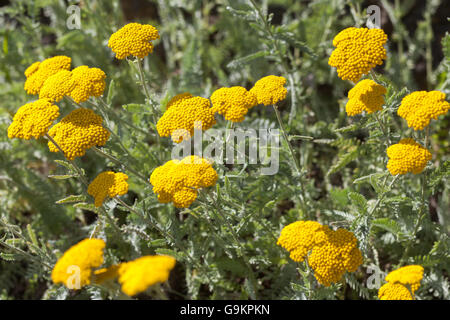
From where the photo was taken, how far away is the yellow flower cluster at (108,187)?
7.54ft

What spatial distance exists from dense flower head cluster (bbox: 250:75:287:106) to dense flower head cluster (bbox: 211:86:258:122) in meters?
0.05

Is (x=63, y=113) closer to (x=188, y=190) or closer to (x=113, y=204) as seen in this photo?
(x=113, y=204)

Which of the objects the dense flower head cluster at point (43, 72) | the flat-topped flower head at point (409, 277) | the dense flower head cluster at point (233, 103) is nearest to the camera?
the flat-topped flower head at point (409, 277)

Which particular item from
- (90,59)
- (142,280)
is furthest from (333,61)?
(90,59)

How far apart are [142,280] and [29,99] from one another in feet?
9.02

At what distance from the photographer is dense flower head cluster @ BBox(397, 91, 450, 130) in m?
2.19

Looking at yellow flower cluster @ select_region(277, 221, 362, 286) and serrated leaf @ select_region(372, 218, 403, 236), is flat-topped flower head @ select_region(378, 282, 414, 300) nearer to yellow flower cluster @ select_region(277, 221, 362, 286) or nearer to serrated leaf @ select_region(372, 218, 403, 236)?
yellow flower cluster @ select_region(277, 221, 362, 286)

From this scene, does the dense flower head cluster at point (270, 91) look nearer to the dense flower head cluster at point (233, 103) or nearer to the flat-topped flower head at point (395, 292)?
the dense flower head cluster at point (233, 103)

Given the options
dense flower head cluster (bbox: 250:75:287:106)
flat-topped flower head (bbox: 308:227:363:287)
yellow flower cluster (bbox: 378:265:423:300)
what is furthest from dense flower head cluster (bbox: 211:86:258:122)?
yellow flower cluster (bbox: 378:265:423:300)

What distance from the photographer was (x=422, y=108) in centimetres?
221

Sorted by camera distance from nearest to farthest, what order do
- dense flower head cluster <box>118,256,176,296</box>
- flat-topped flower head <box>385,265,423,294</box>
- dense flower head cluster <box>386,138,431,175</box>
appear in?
dense flower head cluster <box>118,256,176,296</box> < flat-topped flower head <box>385,265,423,294</box> < dense flower head cluster <box>386,138,431,175</box>

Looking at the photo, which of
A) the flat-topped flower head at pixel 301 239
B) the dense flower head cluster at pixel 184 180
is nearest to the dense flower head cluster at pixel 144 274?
the dense flower head cluster at pixel 184 180

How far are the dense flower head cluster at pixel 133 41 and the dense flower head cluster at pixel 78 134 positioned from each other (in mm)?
399
